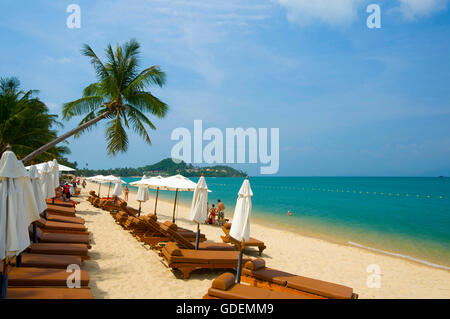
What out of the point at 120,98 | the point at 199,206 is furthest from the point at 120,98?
the point at 199,206

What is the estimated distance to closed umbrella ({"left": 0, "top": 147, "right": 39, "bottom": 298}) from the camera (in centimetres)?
349

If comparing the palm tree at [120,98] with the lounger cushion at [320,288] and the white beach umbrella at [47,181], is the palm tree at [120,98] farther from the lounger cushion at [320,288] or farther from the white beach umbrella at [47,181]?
the lounger cushion at [320,288]

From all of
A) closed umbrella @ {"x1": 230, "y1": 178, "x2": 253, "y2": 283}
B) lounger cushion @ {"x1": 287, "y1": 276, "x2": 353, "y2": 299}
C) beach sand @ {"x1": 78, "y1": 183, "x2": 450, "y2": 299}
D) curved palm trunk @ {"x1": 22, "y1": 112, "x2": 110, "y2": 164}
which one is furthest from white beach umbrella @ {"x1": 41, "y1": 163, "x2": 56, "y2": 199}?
lounger cushion @ {"x1": 287, "y1": 276, "x2": 353, "y2": 299}

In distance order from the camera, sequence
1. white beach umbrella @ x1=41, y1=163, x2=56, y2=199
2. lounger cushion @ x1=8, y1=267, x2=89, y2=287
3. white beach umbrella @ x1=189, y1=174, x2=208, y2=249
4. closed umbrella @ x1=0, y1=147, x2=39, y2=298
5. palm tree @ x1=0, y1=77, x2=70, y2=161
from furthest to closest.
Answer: palm tree @ x1=0, y1=77, x2=70, y2=161
white beach umbrella @ x1=41, y1=163, x2=56, y2=199
white beach umbrella @ x1=189, y1=174, x2=208, y2=249
lounger cushion @ x1=8, y1=267, x2=89, y2=287
closed umbrella @ x1=0, y1=147, x2=39, y2=298

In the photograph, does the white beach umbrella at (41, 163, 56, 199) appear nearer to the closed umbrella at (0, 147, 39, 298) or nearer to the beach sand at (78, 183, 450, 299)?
the beach sand at (78, 183, 450, 299)

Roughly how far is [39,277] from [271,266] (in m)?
5.48

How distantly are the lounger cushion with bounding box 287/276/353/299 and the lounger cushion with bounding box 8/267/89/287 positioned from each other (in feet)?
11.0

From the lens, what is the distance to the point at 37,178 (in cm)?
685

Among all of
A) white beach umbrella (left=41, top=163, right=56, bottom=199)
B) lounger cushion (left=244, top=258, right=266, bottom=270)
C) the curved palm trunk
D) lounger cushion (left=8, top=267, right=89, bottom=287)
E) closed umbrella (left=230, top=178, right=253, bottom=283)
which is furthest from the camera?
the curved palm trunk

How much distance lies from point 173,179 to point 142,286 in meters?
5.19

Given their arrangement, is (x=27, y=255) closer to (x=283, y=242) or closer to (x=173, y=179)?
(x=173, y=179)

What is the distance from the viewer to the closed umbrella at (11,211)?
3492 mm
